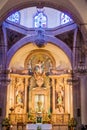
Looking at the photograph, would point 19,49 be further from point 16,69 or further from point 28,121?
point 28,121

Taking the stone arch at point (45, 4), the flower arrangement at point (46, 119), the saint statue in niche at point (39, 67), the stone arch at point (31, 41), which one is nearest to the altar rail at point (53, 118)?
the flower arrangement at point (46, 119)

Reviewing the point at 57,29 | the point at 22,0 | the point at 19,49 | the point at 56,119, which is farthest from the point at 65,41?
the point at 22,0

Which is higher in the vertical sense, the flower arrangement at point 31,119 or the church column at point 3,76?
the church column at point 3,76

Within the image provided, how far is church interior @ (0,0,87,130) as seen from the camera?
2094cm

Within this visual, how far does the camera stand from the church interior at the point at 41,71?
2094 centimetres

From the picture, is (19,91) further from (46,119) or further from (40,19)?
(40,19)

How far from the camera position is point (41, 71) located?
2456cm

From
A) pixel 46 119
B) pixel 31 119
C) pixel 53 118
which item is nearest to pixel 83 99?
pixel 46 119

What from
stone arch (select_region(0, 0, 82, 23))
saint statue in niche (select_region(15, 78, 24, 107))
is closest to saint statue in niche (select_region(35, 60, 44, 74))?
saint statue in niche (select_region(15, 78, 24, 107))

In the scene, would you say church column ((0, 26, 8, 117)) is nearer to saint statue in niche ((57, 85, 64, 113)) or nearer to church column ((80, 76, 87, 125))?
saint statue in niche ((57, 85, 64, 113))

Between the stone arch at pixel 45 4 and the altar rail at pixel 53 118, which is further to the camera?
the altar rail at pixel 53 118

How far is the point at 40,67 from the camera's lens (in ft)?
81.5

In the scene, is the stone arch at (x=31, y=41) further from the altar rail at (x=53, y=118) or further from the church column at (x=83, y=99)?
the altar rail at (x=53, y=118)

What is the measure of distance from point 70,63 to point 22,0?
31.4 feet
